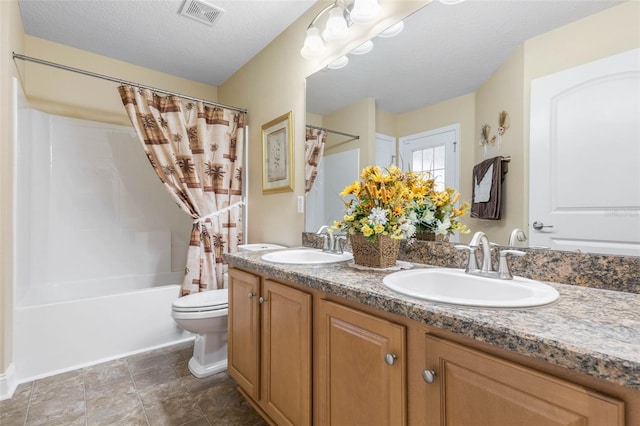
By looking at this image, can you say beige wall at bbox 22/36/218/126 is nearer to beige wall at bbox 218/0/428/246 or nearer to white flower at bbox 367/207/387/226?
beige wall at bbox 218/0/428/246

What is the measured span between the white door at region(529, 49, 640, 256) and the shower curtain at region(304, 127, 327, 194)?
1214mm

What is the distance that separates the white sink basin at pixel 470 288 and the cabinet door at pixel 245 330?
74 cm

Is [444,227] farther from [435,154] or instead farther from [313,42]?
[313,42]

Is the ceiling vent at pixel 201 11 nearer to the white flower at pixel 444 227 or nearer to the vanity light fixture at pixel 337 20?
the vanity light fixture at pixel 337 20

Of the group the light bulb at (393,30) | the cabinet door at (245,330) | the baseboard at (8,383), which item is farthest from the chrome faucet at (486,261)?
the baseboard at (8,383)

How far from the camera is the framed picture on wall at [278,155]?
228cm

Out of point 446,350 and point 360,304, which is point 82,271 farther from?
point 446,350

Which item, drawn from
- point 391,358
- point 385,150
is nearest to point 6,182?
point 385,150

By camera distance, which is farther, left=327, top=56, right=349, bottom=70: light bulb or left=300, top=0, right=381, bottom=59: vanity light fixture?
left=327, top=56, right=349, bottom=70: light bulb

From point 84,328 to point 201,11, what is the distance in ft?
7.54

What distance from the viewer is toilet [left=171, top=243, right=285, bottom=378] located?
6.32ft

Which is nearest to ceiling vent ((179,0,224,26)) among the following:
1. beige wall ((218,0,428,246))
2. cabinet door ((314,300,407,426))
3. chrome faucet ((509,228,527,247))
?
beige wall ((218,0,428,246))

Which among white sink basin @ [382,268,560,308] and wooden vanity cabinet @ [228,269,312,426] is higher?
white sink basin @ [382,268,560,308]

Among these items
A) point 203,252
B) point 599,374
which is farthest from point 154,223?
point 599,374
